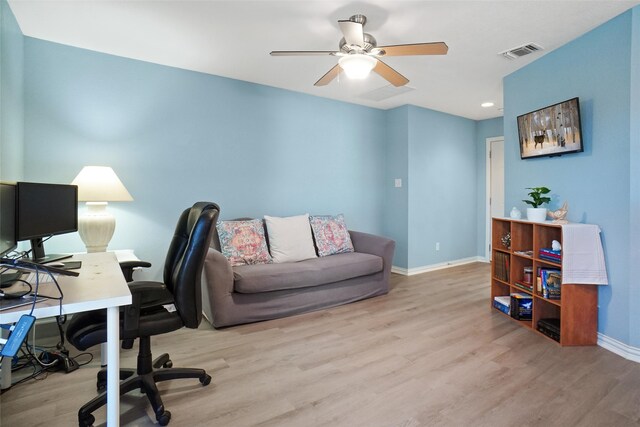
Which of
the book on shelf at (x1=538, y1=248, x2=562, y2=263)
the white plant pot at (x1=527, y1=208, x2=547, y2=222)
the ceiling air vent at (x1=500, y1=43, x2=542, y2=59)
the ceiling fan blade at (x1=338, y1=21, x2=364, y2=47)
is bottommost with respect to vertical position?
the book on shelf at (x1=538, y1=248, x2=562, y2=263)

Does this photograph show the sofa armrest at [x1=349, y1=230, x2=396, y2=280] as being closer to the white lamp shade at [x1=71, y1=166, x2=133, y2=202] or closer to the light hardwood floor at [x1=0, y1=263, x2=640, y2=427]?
the light hardwood floor at [x1=0, y1=263, x2=640, y2=427]

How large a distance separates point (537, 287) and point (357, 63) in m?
2.33

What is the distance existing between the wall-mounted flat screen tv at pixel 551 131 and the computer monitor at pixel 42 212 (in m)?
3.71

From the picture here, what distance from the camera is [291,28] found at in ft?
8.13

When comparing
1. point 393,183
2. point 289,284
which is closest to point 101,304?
point 289,284

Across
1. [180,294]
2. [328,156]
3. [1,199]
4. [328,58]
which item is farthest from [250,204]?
[1,199]

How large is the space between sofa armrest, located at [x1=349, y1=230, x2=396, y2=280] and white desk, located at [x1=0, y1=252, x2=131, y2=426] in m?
2.73

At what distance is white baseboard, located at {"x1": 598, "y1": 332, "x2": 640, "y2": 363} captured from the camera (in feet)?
7.43

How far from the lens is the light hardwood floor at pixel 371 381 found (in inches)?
66.9

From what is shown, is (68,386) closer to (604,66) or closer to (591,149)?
(591,149)

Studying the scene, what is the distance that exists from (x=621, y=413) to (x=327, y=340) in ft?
5.76

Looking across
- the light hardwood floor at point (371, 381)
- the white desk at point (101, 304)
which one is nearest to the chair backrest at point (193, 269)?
Answer: the white desk at point (101, 304)

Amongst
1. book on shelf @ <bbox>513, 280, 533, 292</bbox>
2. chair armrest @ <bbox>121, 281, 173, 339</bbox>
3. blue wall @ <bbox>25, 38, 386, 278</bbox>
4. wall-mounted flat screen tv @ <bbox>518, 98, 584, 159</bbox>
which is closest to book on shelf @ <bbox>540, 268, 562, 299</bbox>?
book on shelf @ <bbox>513, 280, 533, 292</bbox>

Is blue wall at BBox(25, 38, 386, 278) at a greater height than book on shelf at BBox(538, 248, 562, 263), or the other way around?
blue wall at BBox(25, 38, 386, 278)
